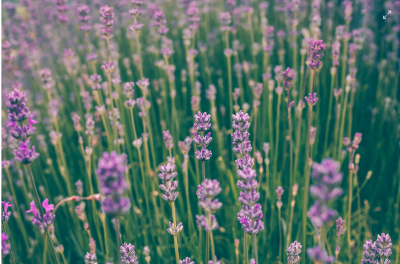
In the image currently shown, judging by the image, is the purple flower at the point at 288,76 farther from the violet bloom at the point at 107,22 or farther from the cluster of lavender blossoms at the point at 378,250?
the violet bloom at the point at 107,22

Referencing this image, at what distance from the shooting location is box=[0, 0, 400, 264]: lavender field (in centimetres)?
120

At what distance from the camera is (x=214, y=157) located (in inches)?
97.7

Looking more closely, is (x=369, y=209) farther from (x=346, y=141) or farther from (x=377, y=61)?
(x=377, y=61)

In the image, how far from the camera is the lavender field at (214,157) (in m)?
1.20

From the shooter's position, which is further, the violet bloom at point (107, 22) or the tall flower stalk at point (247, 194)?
the violet bloom at point (107, 22)

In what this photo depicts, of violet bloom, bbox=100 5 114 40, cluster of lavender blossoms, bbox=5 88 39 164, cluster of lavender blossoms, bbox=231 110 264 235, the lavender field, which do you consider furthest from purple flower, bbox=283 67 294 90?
cluster of lavender blossoms, bbox=5 88 39 164

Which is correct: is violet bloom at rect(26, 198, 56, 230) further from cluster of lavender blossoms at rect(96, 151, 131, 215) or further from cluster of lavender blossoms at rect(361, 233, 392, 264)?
cluster of lavender blossoms at rect(361, 233, 392, 264)

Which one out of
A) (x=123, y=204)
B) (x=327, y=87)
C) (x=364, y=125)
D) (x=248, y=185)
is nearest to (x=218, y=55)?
(x=327, y=87)

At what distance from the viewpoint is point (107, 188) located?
71 cm

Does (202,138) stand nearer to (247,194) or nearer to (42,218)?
(247,194)

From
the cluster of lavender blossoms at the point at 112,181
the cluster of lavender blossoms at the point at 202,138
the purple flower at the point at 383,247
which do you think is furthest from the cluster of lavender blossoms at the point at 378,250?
the cluster of lavender blossoms at the point at 112,181

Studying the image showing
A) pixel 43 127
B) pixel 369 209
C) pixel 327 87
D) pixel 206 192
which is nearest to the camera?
pixel 206 192

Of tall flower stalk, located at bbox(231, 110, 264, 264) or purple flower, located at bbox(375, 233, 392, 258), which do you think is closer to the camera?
tall flower stalk, located at bbox(231, 110, 264, 264)

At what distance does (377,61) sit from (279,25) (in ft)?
4.13
